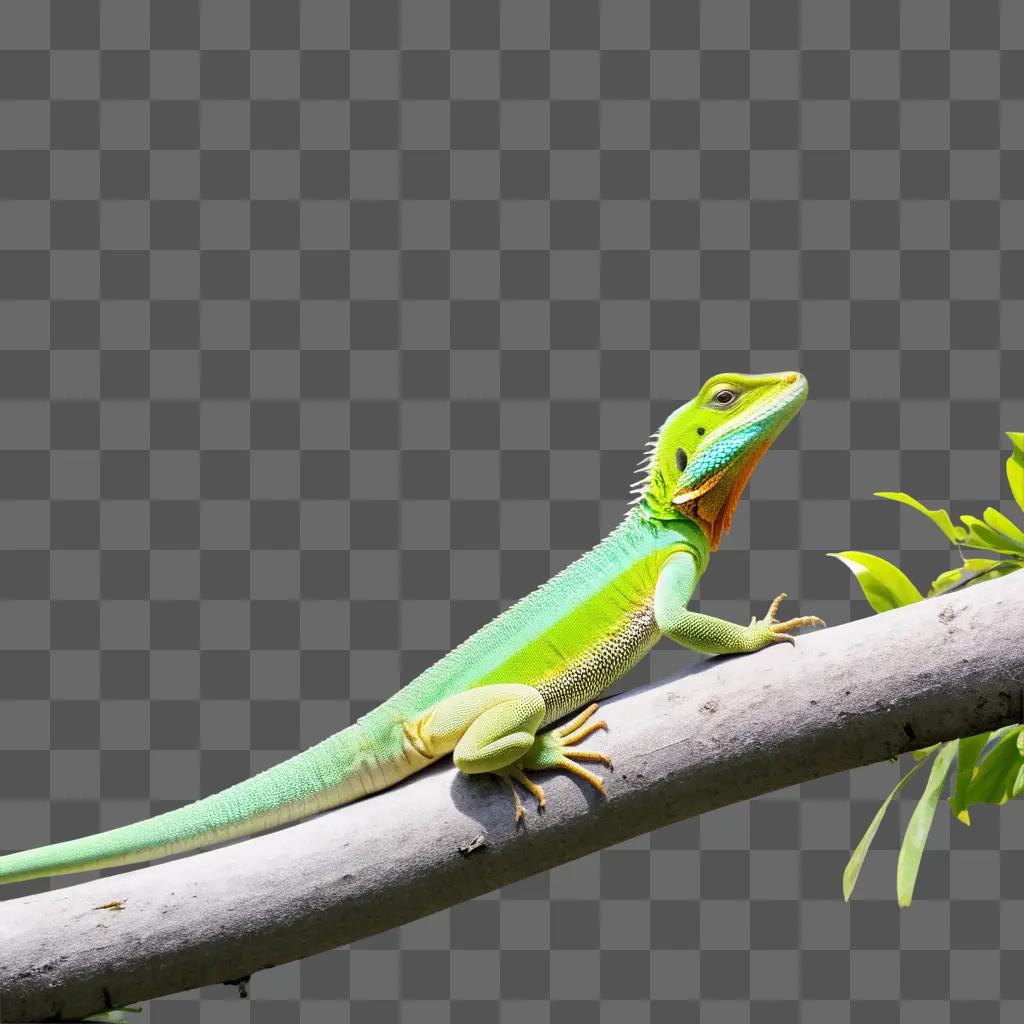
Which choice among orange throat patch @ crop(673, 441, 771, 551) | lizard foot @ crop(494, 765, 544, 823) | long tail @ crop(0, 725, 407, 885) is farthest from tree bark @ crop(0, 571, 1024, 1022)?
orange throat patch @ crop(673, 441, 771, 551)

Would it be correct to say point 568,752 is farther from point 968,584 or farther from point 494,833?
point 968,584

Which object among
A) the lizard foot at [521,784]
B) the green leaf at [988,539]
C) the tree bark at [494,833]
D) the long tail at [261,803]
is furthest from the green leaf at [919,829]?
the long tail at [261,803]

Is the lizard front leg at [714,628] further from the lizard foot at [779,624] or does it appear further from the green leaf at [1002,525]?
the green leaf at [1002,525]

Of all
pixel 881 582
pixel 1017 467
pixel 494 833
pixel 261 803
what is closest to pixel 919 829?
pixel 881 582

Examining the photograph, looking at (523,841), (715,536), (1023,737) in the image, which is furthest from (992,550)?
(523,841)

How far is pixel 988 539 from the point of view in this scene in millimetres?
4000

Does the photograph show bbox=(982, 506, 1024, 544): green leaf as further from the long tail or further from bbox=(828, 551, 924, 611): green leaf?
the long tail

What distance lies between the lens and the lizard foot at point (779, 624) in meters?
3.38

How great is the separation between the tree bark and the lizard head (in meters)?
0.63

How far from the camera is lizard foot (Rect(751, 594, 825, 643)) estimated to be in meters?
3.38

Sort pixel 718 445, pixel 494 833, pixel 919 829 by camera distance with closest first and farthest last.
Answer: pixel 494 833 < pixel 718 445 < pixel 919 829

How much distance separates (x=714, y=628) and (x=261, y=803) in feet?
4.97

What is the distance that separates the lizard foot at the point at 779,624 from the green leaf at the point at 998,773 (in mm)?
979

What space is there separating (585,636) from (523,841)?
674mm
